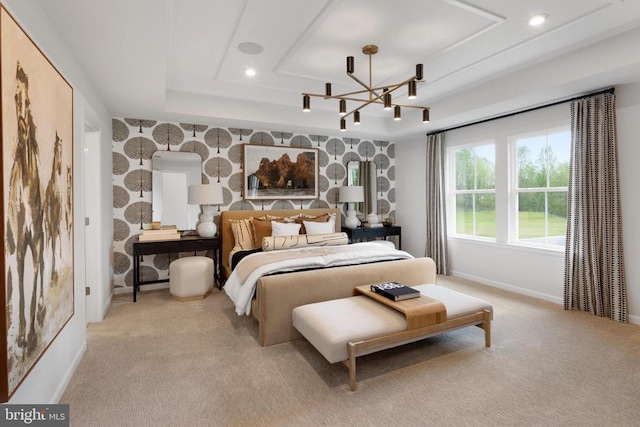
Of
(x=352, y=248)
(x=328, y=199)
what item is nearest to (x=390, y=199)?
(x=328, y=199)

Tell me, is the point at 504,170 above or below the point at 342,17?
below

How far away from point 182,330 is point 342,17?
3.05 m

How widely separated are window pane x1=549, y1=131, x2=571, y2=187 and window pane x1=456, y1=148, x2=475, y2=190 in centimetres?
113

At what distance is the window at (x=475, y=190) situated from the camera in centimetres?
484

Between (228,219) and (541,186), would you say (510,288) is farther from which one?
(228,219)

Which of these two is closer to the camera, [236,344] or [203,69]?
[236,344]

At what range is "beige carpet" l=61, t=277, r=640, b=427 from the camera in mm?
1931

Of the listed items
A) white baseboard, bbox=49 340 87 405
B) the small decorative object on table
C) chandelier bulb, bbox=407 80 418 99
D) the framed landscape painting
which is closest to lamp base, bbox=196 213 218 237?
the framed landscape painting

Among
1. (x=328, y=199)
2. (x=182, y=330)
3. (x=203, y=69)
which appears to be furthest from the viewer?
(x=328, y=199)

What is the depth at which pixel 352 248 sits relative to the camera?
12.9 ft

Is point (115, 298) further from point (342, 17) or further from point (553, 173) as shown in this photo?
point (553, 173)

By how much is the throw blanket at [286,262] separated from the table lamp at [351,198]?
5.57 ft

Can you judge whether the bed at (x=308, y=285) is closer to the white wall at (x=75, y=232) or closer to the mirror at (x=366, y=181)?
the white wall at (x=75, y=232)

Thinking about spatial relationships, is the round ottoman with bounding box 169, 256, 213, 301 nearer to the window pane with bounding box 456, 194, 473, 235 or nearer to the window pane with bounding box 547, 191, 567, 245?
the window pane with bounding box 456, 194, 473, 235
